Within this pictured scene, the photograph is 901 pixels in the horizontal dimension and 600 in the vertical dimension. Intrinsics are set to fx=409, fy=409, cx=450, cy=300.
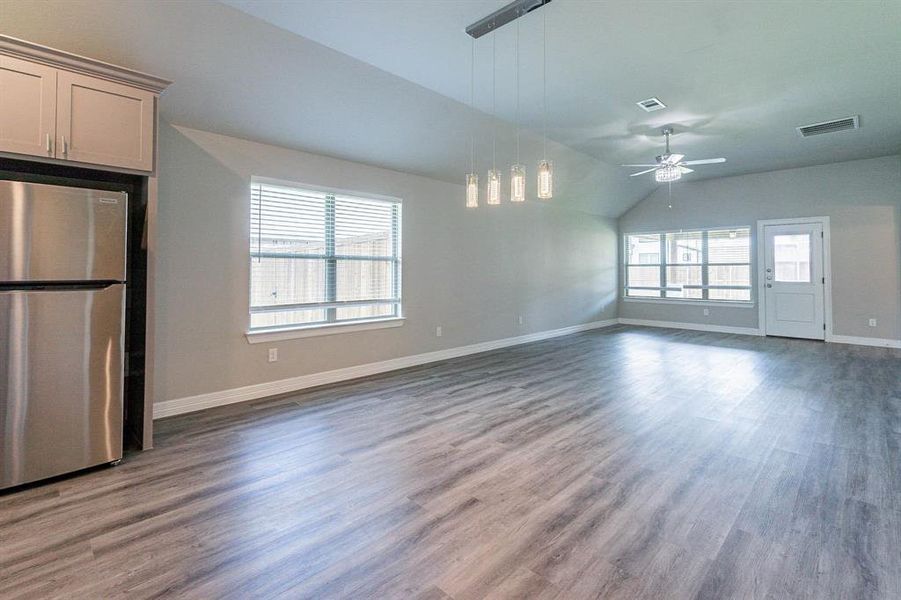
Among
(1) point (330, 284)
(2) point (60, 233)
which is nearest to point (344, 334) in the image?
(1) point (330, 284)

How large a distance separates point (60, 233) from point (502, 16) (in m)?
3.07

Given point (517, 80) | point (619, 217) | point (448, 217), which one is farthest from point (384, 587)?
point (619, 217)

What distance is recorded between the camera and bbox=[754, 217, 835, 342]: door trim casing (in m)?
7.09

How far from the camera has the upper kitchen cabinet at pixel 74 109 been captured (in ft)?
7.39

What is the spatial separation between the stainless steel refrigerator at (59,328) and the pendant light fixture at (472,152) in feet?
7.39

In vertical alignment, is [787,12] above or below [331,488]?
above

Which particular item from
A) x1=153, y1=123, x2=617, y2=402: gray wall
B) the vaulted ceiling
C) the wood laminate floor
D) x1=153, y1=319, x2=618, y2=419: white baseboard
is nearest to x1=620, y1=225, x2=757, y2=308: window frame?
x1=153, y1=123, x2=617, y2=402: gray wall

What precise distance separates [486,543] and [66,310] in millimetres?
2703

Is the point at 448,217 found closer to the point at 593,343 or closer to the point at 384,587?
the point at 593,343

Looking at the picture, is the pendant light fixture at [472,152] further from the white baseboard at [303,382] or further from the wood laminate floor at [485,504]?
the white baseboard at [303,382]

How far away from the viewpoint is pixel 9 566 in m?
1.68

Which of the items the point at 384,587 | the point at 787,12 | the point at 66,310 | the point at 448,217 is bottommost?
the point at 384,587

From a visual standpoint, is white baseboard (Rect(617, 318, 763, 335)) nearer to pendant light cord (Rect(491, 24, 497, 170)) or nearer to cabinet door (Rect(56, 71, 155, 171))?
pendant light cord (Rect(491, 24, 497, 170))

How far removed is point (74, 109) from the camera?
2438mm
